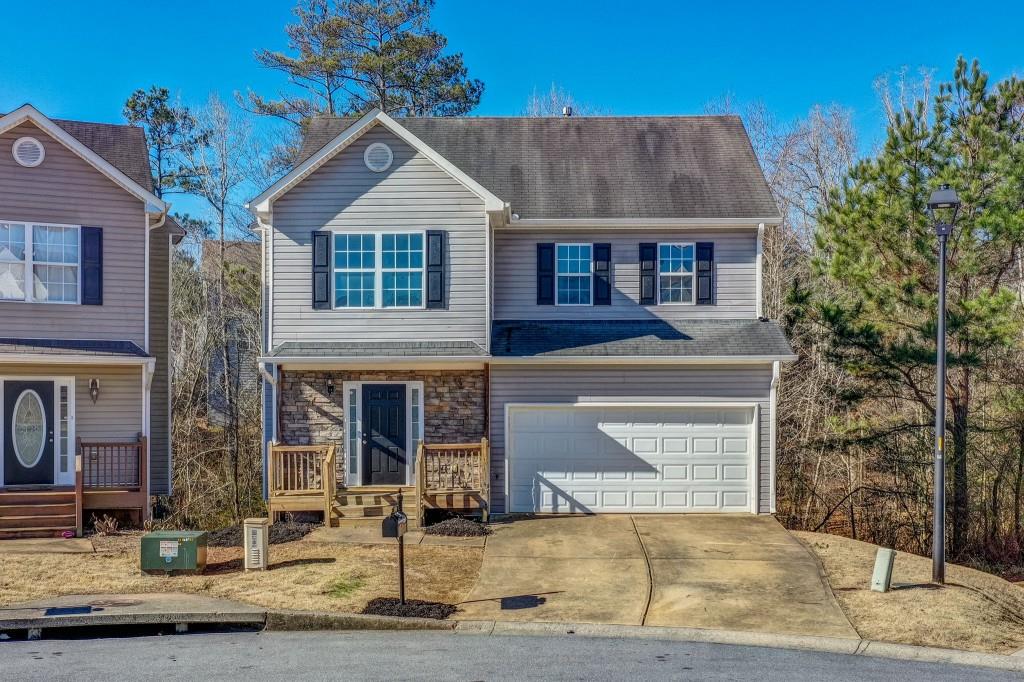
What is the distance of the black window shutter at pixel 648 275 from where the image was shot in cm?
1587

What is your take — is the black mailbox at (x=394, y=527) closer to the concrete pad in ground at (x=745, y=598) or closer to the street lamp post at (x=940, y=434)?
the concrete pad in ground at (x=745, y=598)

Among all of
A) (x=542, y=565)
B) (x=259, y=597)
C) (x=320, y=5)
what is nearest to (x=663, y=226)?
(x=542, y=565)

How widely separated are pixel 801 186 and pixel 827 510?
1244 cm

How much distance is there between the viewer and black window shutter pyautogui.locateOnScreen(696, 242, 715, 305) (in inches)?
624

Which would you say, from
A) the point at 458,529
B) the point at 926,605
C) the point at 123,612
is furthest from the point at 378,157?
the point at 926,605

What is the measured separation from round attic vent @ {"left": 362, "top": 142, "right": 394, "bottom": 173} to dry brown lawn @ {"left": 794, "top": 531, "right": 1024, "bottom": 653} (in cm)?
962

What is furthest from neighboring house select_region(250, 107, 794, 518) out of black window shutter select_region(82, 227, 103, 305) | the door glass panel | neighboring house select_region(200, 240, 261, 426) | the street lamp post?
neighboring house select_region(200, 240, 261, 426)

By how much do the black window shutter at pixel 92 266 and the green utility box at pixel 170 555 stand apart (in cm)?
Result: 531

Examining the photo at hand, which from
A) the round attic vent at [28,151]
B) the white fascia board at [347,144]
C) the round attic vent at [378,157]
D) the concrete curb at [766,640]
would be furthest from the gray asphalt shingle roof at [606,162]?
the concrete curb at [766,640]

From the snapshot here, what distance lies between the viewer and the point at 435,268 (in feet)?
48.1

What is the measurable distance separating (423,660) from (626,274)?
31.0 ft

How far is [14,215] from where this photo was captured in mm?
14102

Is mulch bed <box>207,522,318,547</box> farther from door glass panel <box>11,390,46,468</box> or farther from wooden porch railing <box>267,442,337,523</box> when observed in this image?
door glass panel <box>11,390,46,468</box>

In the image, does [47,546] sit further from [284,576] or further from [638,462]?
[638,462]
